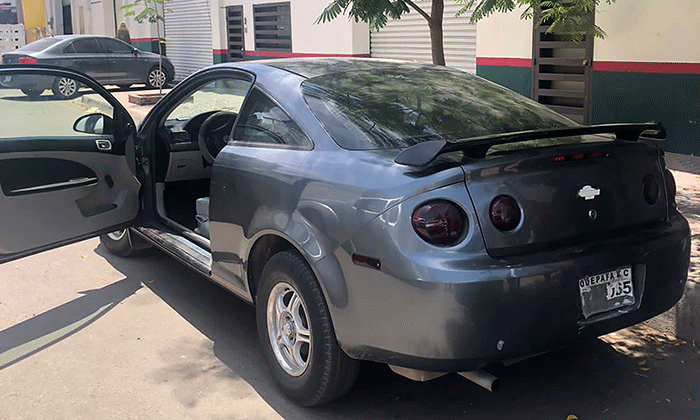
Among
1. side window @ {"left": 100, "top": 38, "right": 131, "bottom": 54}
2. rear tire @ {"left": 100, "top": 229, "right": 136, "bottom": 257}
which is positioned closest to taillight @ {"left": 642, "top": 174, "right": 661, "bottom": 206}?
A: rear tire @ {"left": 100, "top": 229, "right": 136, "bottom": 257}

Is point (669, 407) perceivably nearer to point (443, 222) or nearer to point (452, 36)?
point (443, 222)

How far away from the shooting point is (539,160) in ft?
10.7

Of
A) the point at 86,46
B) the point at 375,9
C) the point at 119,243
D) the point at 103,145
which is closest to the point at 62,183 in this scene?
the point at 103,145

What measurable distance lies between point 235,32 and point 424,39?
798 centimetres

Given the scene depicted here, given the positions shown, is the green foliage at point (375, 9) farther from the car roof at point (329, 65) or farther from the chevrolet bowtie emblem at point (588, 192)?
the chevrolet bowtie emblem at point (588, 192)

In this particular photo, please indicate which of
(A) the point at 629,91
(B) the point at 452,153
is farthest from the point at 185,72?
(B) the point at 452,153

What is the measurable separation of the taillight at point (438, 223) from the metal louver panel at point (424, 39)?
9296 millimetres

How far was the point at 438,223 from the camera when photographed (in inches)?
121

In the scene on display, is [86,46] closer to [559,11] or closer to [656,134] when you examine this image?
[559,11]

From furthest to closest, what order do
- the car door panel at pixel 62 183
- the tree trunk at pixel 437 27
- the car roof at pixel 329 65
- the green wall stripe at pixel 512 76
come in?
the green wall stripe at pixel 512 76
the tree trunk at pixel 437 27
the car door panel at pixel 62 183
the car roof at pixel 329 65

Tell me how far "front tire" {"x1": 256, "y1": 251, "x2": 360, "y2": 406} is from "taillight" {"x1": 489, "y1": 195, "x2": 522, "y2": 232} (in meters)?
0.87

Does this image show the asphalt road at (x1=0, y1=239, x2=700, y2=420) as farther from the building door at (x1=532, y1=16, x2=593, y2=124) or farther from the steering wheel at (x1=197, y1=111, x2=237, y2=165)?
the building door at (x1=532, y1=16, x2=593, y2=124)

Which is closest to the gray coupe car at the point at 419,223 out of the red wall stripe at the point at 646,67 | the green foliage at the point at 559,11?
the green foliage at the point at 559,11

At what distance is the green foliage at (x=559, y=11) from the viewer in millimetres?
6524
